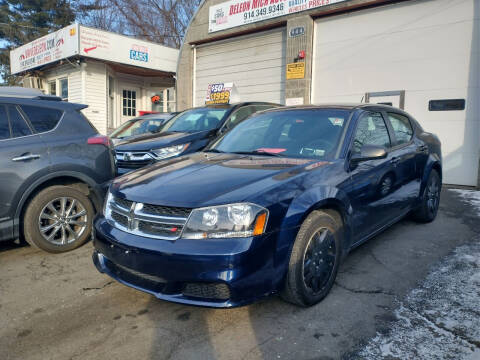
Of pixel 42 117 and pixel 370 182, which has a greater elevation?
pixel 42 117

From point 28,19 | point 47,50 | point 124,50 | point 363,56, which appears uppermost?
point 28,19

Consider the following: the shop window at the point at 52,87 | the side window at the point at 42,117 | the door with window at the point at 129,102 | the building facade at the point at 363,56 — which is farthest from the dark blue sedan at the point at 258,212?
the shop window at the point at 52,87

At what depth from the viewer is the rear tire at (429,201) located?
471cm

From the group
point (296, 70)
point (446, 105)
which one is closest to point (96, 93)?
point (296, 70)

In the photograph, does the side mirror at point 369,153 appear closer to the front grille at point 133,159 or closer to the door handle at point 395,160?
the door handle at point 395,160

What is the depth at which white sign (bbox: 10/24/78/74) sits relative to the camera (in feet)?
46.2

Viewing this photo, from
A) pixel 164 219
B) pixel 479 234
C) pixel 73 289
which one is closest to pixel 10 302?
pixel 73 289

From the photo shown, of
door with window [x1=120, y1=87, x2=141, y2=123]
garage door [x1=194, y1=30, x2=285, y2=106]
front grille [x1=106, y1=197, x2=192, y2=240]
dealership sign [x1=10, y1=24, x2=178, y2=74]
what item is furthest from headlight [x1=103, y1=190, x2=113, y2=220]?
door with window [x1=120, y1=87, x2=141, y2=123]

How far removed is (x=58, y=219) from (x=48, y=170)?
1.72 ft

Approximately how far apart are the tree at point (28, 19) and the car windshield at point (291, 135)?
29.2m

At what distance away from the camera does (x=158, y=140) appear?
18.7 ft

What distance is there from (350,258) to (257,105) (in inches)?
158

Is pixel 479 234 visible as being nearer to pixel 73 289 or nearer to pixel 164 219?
pixel 164 219

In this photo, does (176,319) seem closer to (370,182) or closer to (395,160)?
(370,182)
